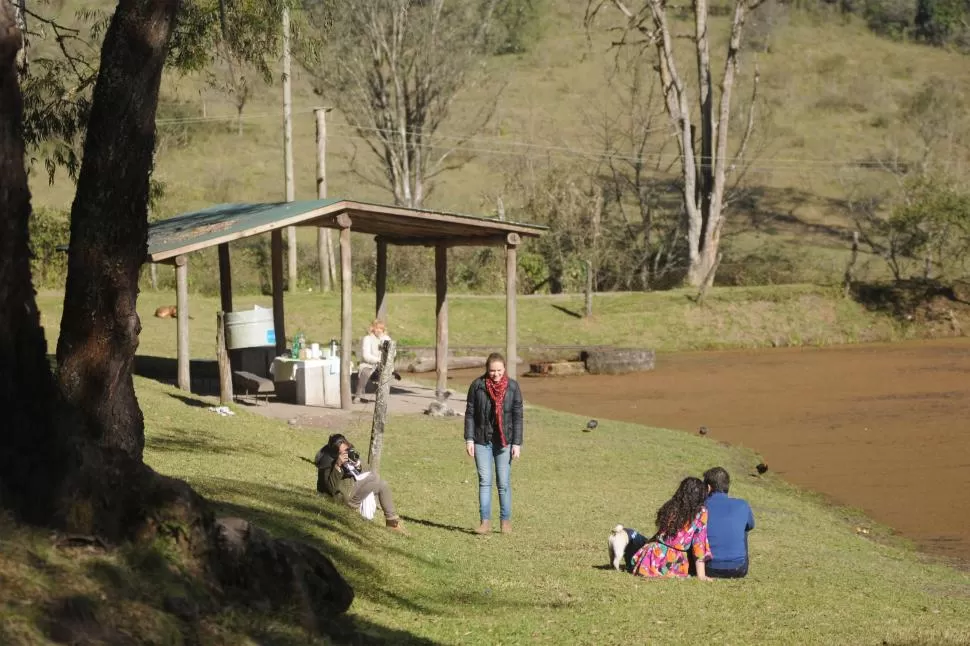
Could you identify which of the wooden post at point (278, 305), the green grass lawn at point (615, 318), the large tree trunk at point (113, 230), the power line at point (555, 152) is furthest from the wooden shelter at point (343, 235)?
the power line at point (555, 152)

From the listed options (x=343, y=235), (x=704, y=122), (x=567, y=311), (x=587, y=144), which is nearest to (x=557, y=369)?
(x=567, y=311)

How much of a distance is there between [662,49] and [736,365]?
49.1ft

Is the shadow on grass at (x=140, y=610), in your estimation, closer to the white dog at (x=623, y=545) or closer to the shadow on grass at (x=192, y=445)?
the white dog at (x=623, y=545)

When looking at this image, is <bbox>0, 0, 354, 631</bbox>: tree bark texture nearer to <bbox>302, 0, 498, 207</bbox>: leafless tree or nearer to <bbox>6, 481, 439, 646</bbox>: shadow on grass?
<bbox>6, 481, 439, 646</bbox>: shadow on grass

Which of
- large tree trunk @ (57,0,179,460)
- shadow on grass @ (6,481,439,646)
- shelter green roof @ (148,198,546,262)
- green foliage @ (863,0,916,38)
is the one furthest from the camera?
green foliage @ (863,0,916,38)

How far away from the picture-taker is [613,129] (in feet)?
175

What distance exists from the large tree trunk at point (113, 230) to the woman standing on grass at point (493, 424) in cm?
408

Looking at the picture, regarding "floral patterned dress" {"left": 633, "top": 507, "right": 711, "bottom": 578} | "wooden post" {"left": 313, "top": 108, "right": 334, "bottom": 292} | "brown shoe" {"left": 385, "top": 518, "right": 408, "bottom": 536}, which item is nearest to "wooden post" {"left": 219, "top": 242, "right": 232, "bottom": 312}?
"wooden post" {"left": 313, "top": 108, "right": 334, "bottom": 292}

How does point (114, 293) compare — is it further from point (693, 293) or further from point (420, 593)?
point (693, 293)

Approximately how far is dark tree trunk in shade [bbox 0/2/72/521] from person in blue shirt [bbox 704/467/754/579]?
5675 millimetres

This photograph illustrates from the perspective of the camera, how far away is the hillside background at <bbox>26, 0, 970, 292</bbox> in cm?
4547

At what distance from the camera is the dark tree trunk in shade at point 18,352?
6199mm

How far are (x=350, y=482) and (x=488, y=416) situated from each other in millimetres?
1500

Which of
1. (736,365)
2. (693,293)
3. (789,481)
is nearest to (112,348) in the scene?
(789,481)
